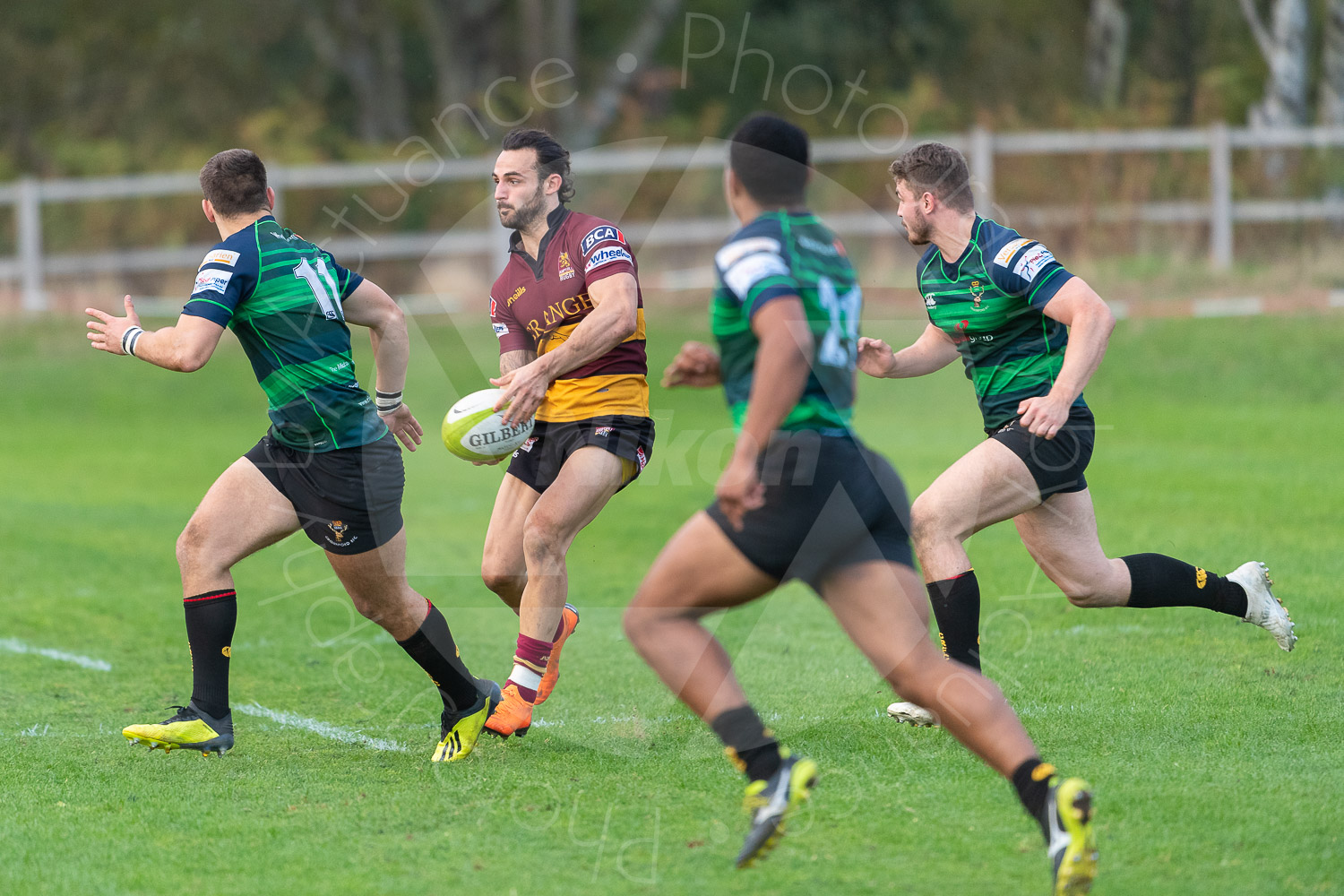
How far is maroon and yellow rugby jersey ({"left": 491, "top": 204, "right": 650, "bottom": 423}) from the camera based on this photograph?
5918 millimetres

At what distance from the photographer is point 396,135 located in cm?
3034

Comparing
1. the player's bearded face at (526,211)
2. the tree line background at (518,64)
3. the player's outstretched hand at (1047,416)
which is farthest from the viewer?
the tree line background at (518,64)

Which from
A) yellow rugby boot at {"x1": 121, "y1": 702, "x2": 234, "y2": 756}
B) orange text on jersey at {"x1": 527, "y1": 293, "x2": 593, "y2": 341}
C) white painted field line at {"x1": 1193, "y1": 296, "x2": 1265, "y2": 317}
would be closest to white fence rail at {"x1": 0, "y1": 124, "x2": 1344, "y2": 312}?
white painted field line at {"x1": 1193, "y1": 296, "x2": 1265, "y2": 317}

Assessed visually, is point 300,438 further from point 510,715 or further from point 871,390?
point 871,390

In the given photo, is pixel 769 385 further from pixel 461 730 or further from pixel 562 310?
pixel 461 730

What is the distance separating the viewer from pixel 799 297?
154 inches

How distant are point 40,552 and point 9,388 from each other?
28.6ft

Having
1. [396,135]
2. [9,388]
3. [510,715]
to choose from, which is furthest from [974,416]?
[396,135]

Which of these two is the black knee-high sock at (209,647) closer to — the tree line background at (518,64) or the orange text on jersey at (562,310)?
the orange text on jersey at (562,310)

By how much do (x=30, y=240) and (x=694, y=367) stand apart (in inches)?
775

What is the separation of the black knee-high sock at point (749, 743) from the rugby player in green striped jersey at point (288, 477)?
1821 mm

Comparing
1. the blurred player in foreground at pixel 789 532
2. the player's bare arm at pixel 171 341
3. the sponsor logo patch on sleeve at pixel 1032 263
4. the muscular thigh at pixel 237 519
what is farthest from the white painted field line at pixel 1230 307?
the player's bare arm at pixel 171 341

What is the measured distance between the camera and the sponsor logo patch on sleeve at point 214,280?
5.25 meters

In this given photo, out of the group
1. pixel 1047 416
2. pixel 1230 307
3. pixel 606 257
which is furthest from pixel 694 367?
pixel 1230 307
